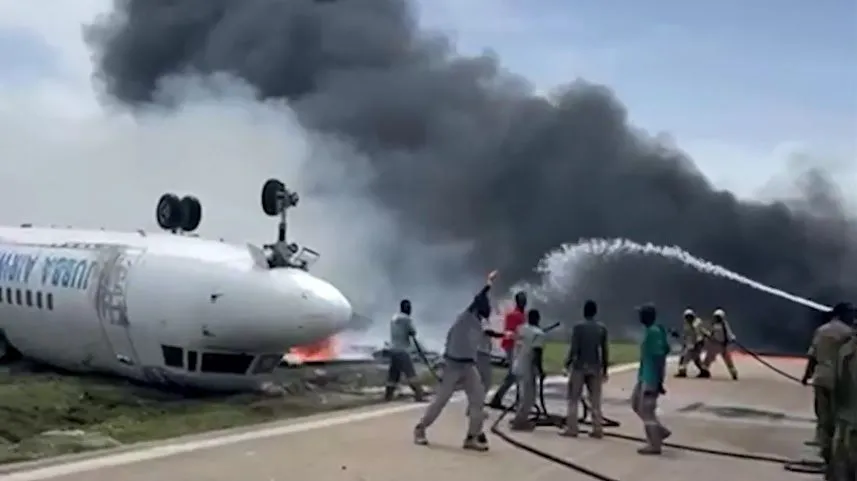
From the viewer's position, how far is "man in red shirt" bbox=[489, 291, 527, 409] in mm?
19062

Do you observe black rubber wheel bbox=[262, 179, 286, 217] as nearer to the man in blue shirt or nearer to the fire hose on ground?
the fire hose on ground

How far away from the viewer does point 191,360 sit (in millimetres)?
21188

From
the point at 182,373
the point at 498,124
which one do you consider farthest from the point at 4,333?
the point at 498,124

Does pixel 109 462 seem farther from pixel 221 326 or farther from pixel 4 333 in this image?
pixel 4 333

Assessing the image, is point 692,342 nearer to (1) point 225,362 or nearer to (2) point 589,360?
(1) point 225,362

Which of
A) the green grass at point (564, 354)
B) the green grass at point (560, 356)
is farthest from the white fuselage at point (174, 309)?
the green grass at point (564, 354)

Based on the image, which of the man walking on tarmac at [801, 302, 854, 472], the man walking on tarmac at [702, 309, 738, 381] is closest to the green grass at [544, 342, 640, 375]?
the man walking on tarmac at [702, 309, 738, 381]

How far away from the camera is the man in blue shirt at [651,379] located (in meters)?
14.7

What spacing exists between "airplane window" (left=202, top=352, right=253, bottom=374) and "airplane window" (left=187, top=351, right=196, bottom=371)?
164 millimetres

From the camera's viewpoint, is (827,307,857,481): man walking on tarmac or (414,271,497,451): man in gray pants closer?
(827,307,857,481): man walking on tarmac

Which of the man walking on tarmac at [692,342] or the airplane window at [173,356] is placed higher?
the man walking on tarmac at [692,342]

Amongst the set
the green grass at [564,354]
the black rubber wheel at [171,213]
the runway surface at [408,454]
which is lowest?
the runway surface at [408,454]

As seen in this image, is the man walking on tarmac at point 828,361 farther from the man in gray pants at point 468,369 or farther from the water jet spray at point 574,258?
the water jet spray at point 574,258

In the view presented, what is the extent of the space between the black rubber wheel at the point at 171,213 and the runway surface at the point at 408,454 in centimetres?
861
